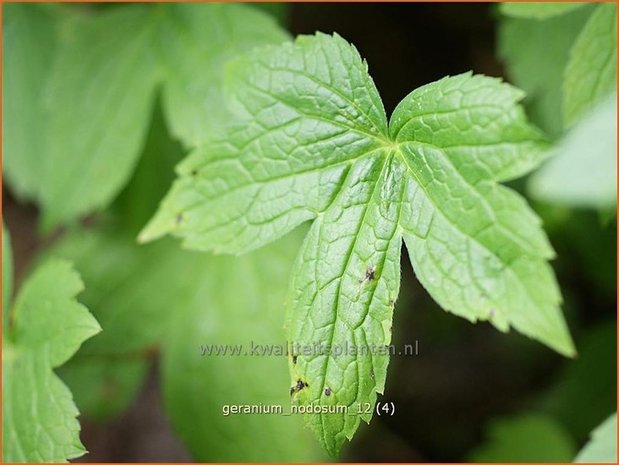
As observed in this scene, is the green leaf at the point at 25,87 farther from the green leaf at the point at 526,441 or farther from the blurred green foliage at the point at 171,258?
the green leaf at the point at 526,441

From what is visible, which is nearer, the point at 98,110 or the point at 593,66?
the point at 593,66

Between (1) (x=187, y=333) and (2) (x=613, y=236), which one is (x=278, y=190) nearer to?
(1) (x=187, y=333)

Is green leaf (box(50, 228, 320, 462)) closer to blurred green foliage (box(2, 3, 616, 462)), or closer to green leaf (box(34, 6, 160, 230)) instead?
blurred green foliage (box(2, 3, 616, 462))

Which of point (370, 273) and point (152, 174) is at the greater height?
point (152, 174)

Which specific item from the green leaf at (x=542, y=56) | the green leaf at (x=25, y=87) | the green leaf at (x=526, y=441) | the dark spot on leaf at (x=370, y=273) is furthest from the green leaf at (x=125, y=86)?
the green leaf at (x=526, y=441)

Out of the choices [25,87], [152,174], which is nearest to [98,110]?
[152,174]

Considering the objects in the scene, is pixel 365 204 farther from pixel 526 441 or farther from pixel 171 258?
pixel 526 441

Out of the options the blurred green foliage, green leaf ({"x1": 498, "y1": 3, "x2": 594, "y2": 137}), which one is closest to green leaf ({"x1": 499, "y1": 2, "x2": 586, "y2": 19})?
the blurred green foliage
